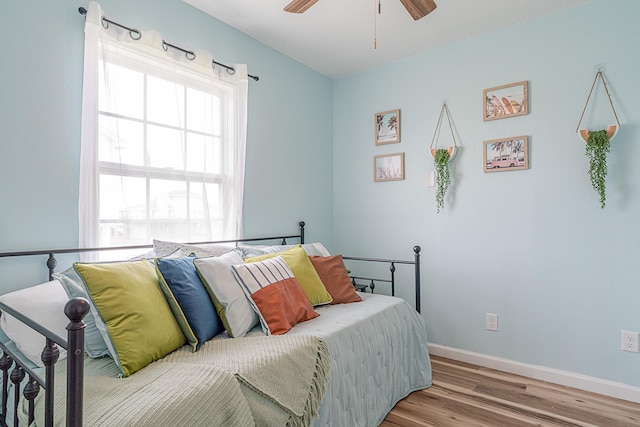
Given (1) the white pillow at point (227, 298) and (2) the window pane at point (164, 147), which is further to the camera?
(2) the window pane at point (164, 147)

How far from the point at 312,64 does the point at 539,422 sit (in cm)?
294

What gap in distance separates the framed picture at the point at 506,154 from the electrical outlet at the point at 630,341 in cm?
115

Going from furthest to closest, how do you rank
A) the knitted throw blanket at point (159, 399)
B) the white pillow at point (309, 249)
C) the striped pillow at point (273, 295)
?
the white pillow at point (309, 249), the striped pillow at point (273, 295), the knitted throw blanket at point (159, 399)

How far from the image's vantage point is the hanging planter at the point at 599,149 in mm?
2141

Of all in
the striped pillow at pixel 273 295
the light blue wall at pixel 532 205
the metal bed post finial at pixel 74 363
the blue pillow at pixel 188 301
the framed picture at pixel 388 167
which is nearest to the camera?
the metal bed post finial at pixel 74 363

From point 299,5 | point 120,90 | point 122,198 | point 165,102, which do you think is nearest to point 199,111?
point 165,102

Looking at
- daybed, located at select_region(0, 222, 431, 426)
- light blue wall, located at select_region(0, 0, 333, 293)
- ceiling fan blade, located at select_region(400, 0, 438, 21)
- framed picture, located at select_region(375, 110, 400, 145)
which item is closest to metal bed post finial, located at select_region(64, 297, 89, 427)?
daybed, located at select_region(0, 222, 431, 426)

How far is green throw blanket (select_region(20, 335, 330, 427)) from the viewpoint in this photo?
3.23ft

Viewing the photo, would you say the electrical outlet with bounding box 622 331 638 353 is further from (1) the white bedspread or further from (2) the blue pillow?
(2) the blue pillow

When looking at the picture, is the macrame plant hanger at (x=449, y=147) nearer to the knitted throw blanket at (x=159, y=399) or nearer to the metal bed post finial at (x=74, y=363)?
the knitted throw blanket at (x=159, y=399)

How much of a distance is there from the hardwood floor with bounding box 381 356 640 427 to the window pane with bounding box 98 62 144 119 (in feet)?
Result: 7.01

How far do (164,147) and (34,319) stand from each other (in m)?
1.13

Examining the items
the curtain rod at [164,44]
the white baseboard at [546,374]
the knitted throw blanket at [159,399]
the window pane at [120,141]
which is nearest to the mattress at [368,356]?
the knitted throw blanket at [159,399]

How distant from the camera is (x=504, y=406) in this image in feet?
6.77
